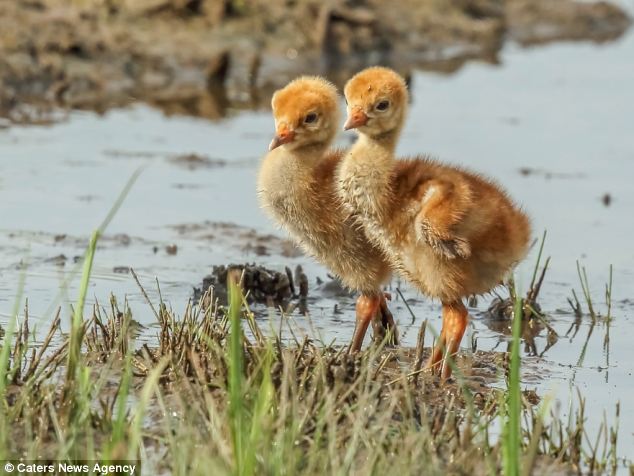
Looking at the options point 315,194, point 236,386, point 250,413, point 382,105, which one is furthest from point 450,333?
point 236,386

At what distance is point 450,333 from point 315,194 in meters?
0.80

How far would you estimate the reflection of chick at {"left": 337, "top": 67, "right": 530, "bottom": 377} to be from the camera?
5.35 metres

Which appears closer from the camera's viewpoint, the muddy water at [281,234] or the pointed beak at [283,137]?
the pointed beak at [283,137]

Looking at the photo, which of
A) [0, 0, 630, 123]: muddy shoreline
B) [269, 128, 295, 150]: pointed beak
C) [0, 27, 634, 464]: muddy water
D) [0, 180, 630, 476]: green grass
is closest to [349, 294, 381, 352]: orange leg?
[0, 27, 634, 464]: muddy water

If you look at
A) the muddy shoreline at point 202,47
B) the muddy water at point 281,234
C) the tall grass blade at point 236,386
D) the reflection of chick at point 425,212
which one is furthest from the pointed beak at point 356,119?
the muddy shoreline at point 202,47

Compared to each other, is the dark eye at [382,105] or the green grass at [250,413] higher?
the dark eye at [382,105]

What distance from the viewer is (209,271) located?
24.1 ft

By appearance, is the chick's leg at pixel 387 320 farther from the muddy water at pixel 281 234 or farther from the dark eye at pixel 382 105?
the dark eye at pixel 382 105

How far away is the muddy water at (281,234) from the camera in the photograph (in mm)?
6426

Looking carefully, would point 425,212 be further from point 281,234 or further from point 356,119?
point 281,234

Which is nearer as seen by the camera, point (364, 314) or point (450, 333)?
point (450, 333)

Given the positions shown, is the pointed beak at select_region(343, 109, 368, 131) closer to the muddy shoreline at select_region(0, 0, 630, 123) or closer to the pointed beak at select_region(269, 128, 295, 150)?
the pointed beak at select_region(269, 128, 295, 150)

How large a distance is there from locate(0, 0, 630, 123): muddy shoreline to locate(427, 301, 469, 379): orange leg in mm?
5435

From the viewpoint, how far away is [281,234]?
8.18 meters
